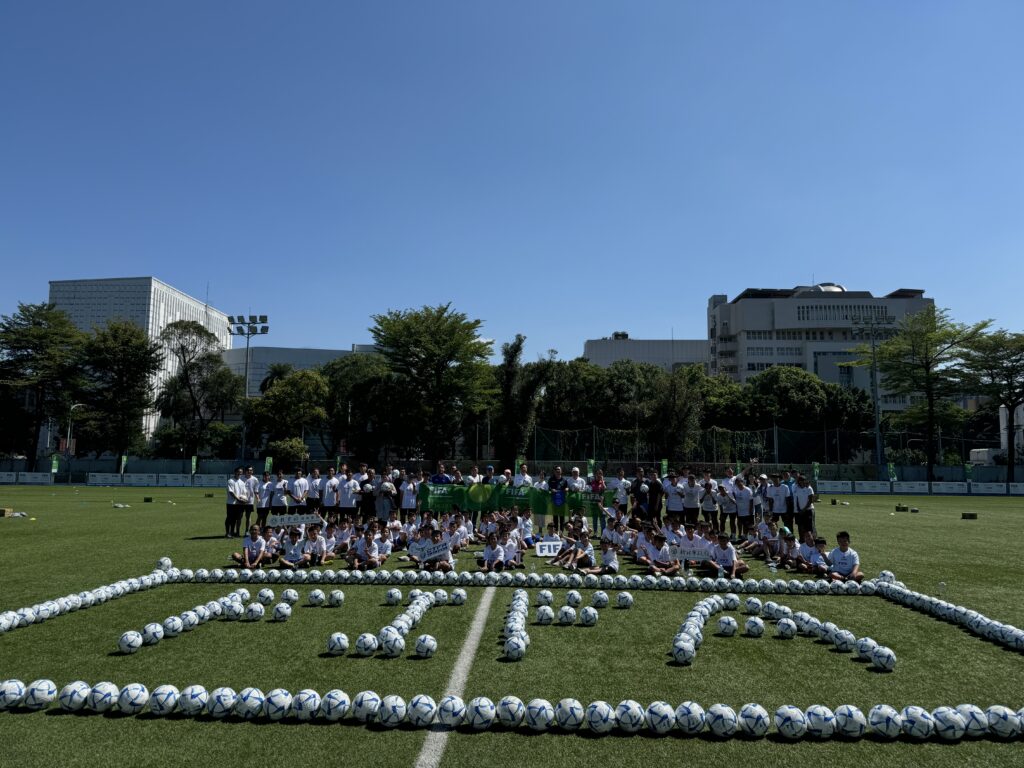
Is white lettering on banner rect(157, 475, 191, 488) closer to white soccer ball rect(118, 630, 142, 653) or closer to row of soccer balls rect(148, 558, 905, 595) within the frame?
row of soccer balls rect(148, 558, 905, 595)

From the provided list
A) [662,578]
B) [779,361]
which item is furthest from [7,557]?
[779,361]

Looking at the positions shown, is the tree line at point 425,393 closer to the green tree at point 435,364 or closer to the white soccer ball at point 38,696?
the green tree at point 435,364

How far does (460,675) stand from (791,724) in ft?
11.7

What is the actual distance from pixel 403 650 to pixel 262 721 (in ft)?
8.13

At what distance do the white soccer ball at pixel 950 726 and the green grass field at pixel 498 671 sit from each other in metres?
0.10

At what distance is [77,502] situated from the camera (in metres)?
34.7

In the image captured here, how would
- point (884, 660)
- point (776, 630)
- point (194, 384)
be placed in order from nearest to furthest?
point (884, 660) → point (776, 630) → point (194, 384)

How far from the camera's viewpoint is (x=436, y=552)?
14.5 meters

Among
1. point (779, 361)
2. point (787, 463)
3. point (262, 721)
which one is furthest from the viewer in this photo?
point (779, 361)

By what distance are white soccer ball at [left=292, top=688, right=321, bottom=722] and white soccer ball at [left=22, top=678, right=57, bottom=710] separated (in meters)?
2.52

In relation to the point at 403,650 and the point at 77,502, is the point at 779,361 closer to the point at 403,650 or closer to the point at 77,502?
the point at 77,502

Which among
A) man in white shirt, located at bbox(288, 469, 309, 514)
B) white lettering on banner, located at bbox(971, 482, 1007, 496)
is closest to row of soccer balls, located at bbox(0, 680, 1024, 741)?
man in white shirt, located at bbox(288, 469, 309, 514)

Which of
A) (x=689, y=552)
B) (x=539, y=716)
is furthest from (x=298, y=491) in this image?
(x=539, y=716)

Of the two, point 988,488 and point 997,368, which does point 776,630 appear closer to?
point 988,488
